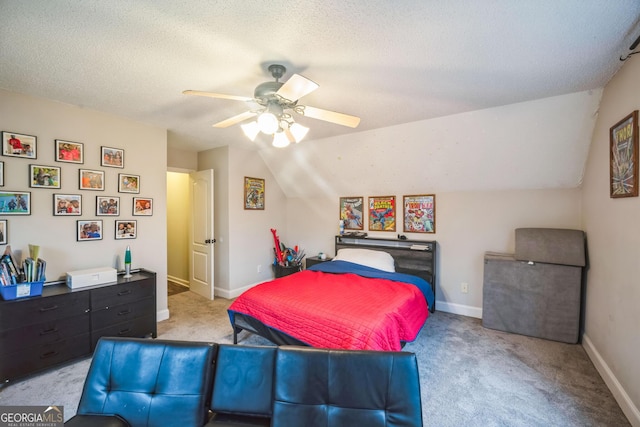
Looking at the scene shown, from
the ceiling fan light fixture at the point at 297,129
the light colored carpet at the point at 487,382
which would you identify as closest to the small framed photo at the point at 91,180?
the light colored carpet at the point at 487,382

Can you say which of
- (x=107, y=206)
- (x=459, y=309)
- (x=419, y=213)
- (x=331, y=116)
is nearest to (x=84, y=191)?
(x=107, y=206)

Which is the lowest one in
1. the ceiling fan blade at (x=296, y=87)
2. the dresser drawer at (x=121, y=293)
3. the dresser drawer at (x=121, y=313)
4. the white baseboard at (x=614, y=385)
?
the white baseboard at (x=614, y=385)

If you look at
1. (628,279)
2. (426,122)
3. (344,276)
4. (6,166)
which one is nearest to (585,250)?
(628,279)

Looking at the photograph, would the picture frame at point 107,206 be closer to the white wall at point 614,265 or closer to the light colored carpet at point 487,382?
the light colored carpet at point 487,382

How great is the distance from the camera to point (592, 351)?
2.54 metres

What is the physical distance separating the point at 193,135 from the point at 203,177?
2.76 feet

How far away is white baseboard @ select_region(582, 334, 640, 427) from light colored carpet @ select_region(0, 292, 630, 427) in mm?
49

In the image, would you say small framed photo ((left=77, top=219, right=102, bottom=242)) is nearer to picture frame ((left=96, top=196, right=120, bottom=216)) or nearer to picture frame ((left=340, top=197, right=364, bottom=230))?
picture frame ((left=96, top=196, right=120, bottom=216))

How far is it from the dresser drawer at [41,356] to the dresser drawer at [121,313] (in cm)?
14

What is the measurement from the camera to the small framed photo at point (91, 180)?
2813 millimetres

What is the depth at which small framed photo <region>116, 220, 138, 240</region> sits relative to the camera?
10.1 ft

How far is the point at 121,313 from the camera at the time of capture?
273 centimetres

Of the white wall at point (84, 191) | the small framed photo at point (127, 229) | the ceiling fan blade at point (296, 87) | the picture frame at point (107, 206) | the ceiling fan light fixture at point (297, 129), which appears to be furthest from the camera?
the small framed photo at point (127, 229)

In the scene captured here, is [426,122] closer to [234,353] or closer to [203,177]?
[234,353]
